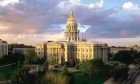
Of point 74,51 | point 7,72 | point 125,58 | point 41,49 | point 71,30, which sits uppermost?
point 71,30

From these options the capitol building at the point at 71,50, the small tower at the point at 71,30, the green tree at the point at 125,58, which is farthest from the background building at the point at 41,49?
the green tree at the point at 125,58

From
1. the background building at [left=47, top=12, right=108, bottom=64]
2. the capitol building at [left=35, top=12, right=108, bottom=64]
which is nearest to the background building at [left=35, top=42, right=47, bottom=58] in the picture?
the capitol building at [left=35, top=12, right=108, bottom=64]

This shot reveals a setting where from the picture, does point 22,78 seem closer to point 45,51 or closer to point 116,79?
point 116,79

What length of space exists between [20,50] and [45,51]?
1401 inches

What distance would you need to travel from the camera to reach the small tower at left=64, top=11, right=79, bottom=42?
118375 mm

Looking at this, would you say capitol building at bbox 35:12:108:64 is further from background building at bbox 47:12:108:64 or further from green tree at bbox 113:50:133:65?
green tree at bbox 113:50:133:65

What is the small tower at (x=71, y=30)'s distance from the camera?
118 m

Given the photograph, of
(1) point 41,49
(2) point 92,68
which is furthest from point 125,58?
(2) point 92,68

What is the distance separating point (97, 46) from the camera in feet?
356

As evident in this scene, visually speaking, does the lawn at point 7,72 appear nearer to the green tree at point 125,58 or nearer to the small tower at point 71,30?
the green tree at point 125,58

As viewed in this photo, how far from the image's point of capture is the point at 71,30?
118 metres

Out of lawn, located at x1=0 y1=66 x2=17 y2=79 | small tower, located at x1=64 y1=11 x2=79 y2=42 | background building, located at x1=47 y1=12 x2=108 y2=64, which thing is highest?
small tower, located at x1=64 y1=11 x2=79 y2=42

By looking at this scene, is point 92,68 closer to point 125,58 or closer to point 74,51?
point 74,51

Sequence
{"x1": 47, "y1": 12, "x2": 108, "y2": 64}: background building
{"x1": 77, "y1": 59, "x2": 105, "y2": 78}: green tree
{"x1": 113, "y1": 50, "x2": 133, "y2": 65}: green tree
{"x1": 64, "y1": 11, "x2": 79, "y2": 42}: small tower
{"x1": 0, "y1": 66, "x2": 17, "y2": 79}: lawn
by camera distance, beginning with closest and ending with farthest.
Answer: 1. {"x1": 0, "y1": 66, "x2": 17, "y2": 79}: lawn
2. {"x1": 77, "y1": 59, "x2": 105, "y2": 78}: green tree
3. {"x1": 47, "y1": 12, "x2": 108, "y2": 64}: background building
4. {"x1": 113, "y1": 50, "x2": 133, "y2": 65}: green tree
5. {"x1": 64, "y1": 11, "x2": 79, "y2": 42}: small tower
